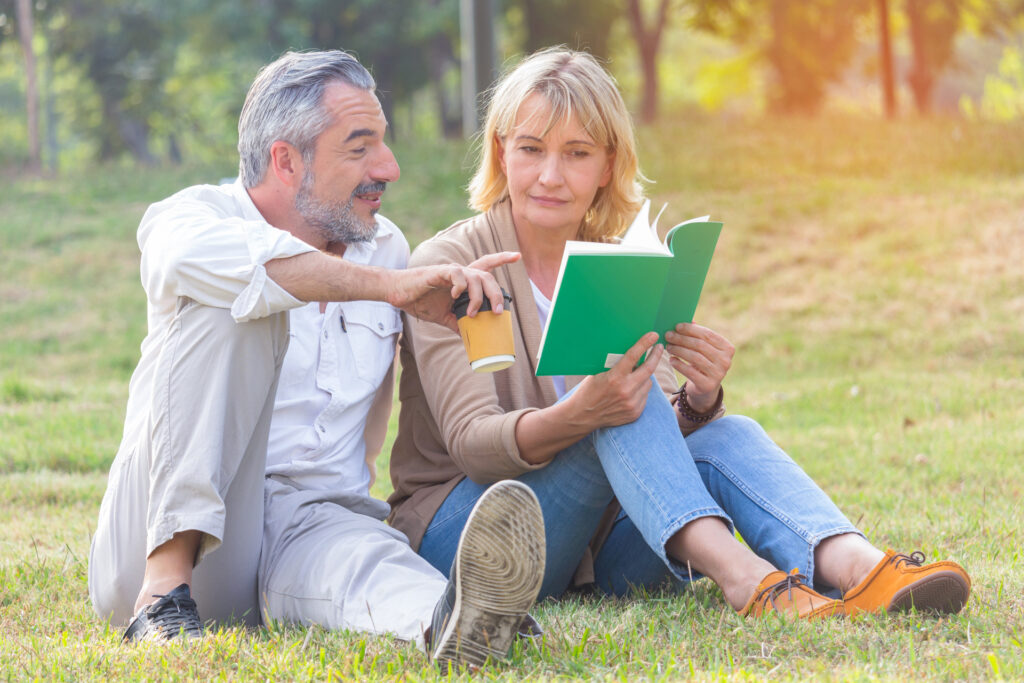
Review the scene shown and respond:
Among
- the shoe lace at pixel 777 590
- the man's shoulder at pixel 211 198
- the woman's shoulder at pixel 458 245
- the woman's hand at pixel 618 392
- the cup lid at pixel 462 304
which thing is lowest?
the shoe lace at pixel 777 590

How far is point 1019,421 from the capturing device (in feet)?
20.1

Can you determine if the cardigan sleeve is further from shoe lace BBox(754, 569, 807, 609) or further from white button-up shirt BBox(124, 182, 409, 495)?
shoe lace BBox(754, 569, 807, 609)

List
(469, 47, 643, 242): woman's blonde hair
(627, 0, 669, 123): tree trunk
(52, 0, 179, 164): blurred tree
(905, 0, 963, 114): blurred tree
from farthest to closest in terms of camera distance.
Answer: (52, 0, 179, 164): blurred tree < (627, 0, 669, 123): tree trunk < (905, 0, 963, 114): blurred tree < (469, 47, 643, 242): woman's blonde hair

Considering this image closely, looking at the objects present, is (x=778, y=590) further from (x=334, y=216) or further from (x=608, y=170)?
(x=334, y=216)

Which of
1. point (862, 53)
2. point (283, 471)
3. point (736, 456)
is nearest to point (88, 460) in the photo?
point (283, 471)

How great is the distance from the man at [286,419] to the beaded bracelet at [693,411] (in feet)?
2.54

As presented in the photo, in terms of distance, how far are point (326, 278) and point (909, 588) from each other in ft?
5.00

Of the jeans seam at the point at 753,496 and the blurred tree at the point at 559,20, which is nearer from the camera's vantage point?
the jeans seam at the point at 753,496

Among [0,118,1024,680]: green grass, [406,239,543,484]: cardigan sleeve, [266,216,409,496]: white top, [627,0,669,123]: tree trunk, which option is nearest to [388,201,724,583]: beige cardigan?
[406,239,543,484]: cardigan sleeve

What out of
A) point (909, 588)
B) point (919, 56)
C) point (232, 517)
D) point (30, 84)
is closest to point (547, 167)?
point (232, 517)

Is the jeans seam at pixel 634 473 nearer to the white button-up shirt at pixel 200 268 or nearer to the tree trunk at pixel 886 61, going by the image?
the white button-up shirt at pixel 200 268

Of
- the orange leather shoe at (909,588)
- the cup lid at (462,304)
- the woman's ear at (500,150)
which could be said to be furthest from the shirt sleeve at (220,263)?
the orange leather shoe at (909,588)

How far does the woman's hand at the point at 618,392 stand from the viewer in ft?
9.16

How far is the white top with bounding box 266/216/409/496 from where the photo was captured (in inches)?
126
